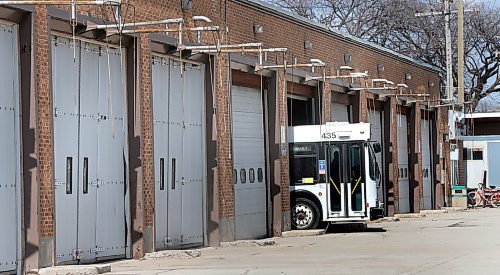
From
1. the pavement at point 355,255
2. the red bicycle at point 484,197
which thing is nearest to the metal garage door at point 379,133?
the pavement at point 355,255

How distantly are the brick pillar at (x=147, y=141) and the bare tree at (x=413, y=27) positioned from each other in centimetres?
4490

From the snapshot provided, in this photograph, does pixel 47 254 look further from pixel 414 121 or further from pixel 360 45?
pixel 414 121

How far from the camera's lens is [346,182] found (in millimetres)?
29281

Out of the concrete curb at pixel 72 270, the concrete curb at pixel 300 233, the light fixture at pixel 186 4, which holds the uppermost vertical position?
the light fixture at pixel 186 4

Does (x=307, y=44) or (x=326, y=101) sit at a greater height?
(x=307, y=44)

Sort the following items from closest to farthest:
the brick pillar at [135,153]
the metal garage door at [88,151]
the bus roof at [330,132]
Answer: the metal garage door at [88,151], the brick pillar at [135,153], the bus roof at [330,132]

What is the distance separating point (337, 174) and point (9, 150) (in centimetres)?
1418

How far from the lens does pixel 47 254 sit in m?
17.3

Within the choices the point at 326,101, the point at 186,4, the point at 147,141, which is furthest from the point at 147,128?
the point at 326,101

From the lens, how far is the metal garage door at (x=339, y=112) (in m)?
34.9

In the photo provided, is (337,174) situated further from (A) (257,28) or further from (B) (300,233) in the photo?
(A) (257,28)

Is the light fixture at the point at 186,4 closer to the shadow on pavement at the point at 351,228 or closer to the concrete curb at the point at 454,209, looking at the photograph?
the shadow on pavement at the point at 351,228

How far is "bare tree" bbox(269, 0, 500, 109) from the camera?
6612 cm

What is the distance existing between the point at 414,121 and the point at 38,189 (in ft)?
95.5
